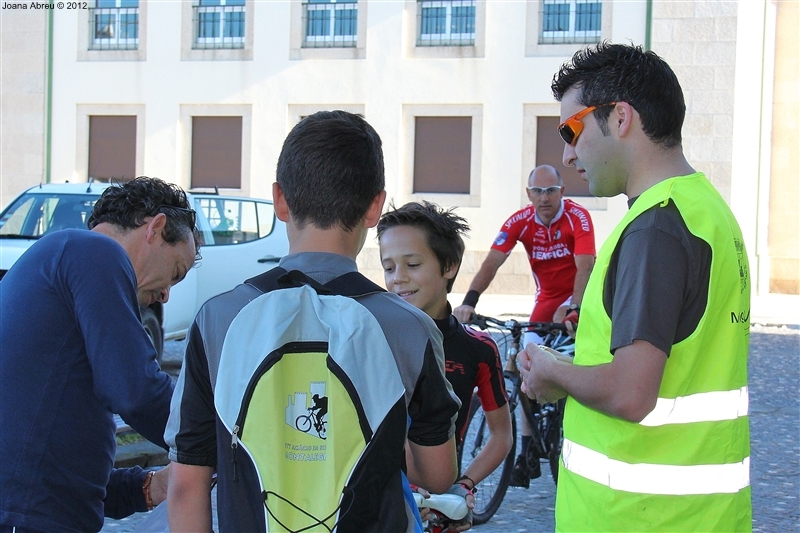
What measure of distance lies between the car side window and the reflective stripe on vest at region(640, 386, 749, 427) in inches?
369

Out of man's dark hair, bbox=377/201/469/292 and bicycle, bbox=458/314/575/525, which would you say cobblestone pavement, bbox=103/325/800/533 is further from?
man's dark hair, bbox=377/201/469/292

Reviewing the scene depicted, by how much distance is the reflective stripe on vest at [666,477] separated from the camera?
7.34 feet

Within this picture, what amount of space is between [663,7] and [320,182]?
2080 cm

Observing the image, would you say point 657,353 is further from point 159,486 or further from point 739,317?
point 159,486

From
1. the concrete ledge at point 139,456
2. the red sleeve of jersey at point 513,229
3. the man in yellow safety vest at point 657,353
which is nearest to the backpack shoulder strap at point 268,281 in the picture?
the man in yellow safety vest at point 657,353

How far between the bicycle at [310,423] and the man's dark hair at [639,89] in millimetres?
1126

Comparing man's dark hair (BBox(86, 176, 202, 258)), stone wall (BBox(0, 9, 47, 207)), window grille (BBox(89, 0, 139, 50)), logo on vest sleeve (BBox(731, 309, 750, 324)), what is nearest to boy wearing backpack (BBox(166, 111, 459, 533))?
logo on vest sleeve (BBox(731, 309, 750, 324))

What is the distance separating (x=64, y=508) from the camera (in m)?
2.47

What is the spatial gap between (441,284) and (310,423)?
75.0 inches

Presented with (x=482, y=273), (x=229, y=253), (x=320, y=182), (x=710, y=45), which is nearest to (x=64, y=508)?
(x=320, y=182)

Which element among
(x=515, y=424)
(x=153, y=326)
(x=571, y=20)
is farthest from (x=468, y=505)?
(x=571, y=20)

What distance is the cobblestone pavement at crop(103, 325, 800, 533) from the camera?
559 cm

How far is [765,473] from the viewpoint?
6.90m

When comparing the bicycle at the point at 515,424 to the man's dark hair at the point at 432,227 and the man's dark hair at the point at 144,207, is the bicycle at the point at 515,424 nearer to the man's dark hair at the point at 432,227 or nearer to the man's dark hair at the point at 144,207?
the man's dark hair at the point at 432,227
